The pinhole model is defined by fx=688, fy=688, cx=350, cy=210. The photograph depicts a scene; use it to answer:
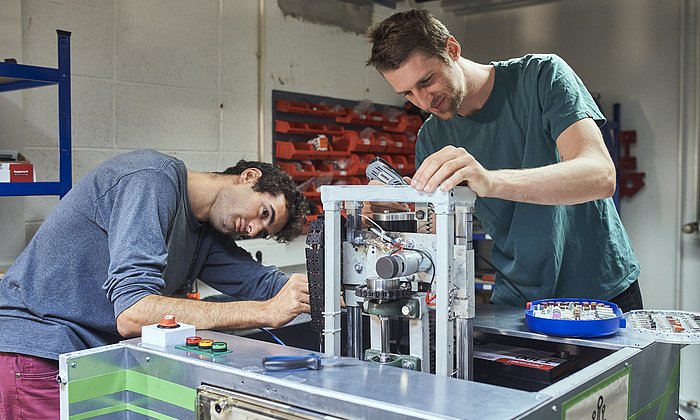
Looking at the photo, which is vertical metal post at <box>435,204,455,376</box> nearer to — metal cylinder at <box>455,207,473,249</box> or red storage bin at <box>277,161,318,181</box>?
metal cylinder at <box>455,207,473,249</box>

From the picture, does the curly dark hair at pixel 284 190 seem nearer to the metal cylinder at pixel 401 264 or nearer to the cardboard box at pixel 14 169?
the cardboard box at pixel 14 169

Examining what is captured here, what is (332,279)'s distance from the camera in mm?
1151

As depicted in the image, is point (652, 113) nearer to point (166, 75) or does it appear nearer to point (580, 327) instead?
point (166, 75)

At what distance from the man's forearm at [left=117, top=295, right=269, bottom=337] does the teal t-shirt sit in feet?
2.03

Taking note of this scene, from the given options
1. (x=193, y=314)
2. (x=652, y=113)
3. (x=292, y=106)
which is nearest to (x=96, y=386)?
(x=193, y=314)

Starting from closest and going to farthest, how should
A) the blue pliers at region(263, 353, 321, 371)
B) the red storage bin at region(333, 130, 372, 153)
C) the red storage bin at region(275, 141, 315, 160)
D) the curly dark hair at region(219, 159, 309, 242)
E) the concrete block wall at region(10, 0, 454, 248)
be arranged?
the blue pliers at region(263, 353, 321, 371)
the curly dark hair at region(219, 159, 309, 242)
the concrete block wall at region(10, 0, 454, 248)
the red storage bin at region(275, 141, 315, 160)
the red storage bin at region(333, 130, 372, 153)

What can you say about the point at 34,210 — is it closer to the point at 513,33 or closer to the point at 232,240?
the point at 232,240

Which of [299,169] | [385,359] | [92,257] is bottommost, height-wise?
[385,359]

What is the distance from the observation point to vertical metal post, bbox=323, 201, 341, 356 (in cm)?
114

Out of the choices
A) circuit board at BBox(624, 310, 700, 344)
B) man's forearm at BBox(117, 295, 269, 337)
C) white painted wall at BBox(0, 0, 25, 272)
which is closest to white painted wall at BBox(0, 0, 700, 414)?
white painted wall at BBox(0, 0, 25, 272)

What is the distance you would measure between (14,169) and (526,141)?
57.9 inches

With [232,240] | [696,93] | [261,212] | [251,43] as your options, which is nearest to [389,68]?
[261,212]

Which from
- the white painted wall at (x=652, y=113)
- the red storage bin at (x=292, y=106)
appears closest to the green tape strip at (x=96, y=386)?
the red storage bin at (x=292, y=106)

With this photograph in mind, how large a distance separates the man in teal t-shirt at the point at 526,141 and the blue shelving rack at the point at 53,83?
105cm
